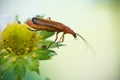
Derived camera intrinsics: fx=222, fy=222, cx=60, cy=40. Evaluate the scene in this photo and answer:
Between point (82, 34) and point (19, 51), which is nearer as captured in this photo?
point (19, 51)

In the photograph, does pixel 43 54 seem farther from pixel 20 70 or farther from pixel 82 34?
pixel 82 34

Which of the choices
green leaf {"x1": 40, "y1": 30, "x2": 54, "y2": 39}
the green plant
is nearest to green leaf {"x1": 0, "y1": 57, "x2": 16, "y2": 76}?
the green plant

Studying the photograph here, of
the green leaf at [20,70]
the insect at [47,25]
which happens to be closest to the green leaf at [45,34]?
the insect at [47,25]

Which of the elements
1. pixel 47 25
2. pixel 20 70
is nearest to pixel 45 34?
pixel 47 25

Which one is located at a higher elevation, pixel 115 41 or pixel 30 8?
pixel 30 8

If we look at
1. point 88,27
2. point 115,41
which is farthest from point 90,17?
point 115,41

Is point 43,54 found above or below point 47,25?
below

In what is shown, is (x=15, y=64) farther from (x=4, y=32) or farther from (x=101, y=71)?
(x=101, y=71)

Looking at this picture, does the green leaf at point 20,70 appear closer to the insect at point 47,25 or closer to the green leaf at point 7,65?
the green leaf at point 7,65
